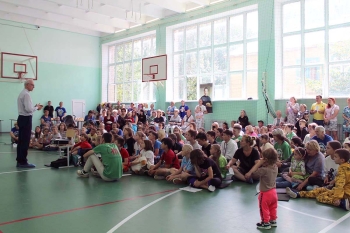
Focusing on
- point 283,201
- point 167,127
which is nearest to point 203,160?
point 283,201

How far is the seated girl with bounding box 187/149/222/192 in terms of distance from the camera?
17.8ft

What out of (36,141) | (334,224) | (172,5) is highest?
(172,5)

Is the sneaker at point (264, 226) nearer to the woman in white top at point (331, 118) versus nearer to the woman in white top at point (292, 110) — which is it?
the woman in white top at point (331, 118)

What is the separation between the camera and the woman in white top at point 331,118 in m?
10.0

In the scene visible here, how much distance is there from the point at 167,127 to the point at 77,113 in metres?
8.57

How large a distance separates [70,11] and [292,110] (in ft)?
39.6

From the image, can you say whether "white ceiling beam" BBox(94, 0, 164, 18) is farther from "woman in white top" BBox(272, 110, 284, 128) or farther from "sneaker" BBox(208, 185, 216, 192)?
"sneaker" BBox(208, 185, 216, 192)

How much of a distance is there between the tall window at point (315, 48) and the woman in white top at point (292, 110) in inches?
38.0

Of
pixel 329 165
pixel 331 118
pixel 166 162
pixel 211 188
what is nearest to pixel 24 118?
pixel 166 162

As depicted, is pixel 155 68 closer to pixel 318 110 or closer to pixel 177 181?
pixel 318 110

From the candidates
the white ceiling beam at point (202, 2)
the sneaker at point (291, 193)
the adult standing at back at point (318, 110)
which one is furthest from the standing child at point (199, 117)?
the sneaker at point (291, 193)

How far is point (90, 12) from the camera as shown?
55.4 feet

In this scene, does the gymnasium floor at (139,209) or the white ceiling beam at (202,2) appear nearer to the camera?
the gymnasium floor at (139,209)

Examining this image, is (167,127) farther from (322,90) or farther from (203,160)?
(203,160)
